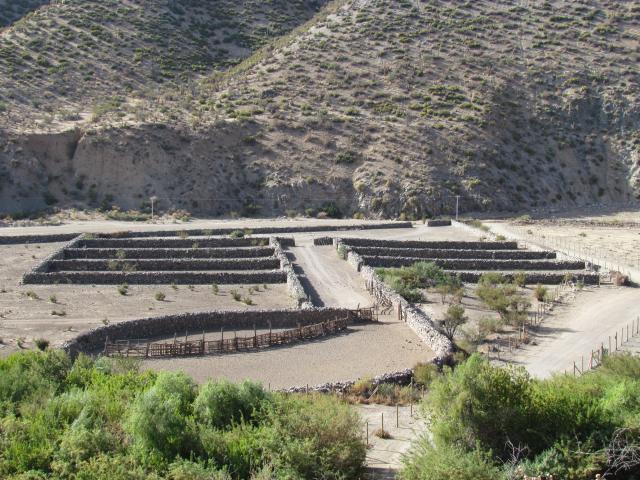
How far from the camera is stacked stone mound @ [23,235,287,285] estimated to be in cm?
3425

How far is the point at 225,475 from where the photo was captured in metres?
11.7

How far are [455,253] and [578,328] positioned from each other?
45.7 feet

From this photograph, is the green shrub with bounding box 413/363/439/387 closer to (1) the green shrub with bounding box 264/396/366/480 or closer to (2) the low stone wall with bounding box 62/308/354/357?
(1) the green shrub with bounding box 264/396/366/480

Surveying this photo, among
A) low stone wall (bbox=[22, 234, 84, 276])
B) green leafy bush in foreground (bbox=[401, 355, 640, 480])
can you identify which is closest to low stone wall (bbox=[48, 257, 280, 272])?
low stone wall (bbox=[22, 234, 84, 276])

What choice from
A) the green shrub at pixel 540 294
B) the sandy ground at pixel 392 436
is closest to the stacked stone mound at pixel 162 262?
Result: the green shrub at pixel 540 294

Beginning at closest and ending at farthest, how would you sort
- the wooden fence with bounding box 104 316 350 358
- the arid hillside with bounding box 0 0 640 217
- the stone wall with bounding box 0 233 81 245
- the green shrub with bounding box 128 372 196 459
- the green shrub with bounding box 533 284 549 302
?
the green shrub with bounding box 128 372 196 459, the wooden fence with bounding box 104 316 350 358, the green shrub with bounding box 533 284 549 302, the stone wall with bounding box 0 233 81 245, the arid hillside with bounding box 0 0 640 217

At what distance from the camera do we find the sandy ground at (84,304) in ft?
83.7

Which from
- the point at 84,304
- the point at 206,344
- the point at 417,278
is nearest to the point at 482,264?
the point at 417,278

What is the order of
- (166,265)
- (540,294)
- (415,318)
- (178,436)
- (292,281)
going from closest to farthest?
(178,436), (415,318), (540,294), (292,281), (166,265)

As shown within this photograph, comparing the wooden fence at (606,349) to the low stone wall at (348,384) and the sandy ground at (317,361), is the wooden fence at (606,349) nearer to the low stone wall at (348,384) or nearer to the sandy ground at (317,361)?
the low stone wall at (348,384)

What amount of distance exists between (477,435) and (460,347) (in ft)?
35.0

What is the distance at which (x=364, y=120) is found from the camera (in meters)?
67.6

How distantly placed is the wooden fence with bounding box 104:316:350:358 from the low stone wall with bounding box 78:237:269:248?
17.5m

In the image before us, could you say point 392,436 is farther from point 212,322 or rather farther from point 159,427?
point 212,322
